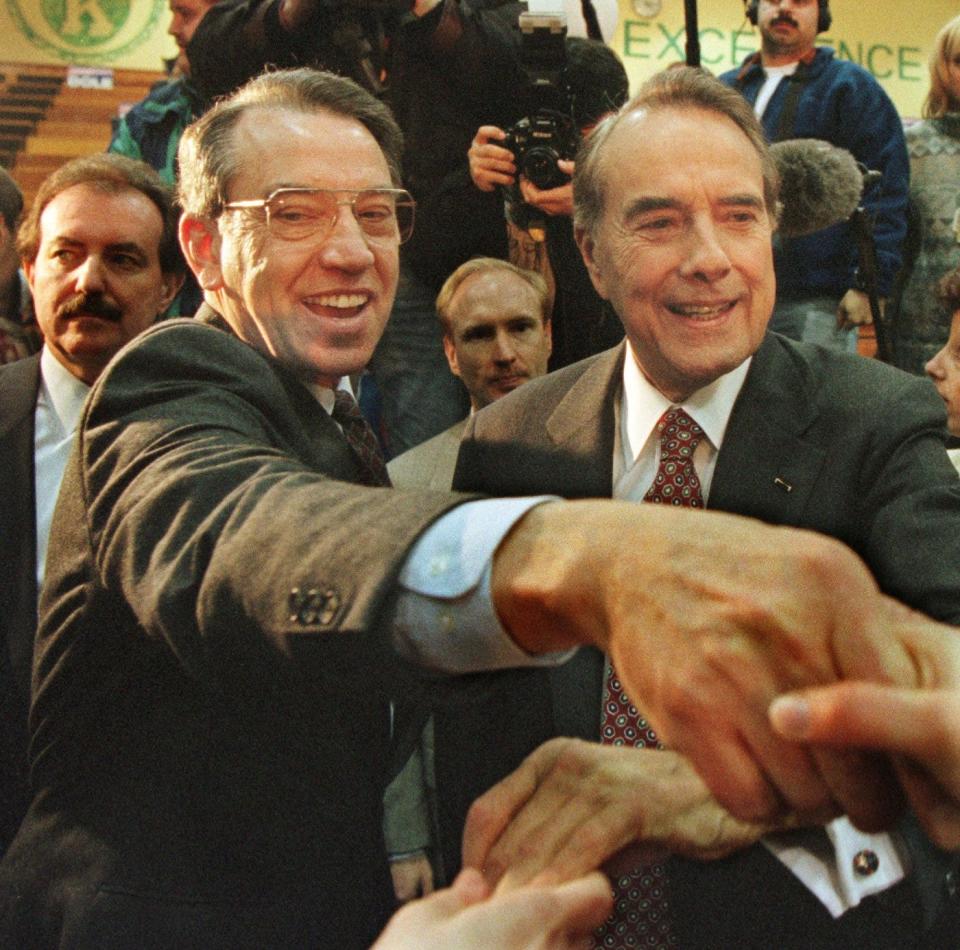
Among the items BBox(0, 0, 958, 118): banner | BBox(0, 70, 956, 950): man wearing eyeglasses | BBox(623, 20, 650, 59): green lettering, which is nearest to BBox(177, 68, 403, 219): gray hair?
BBox(0, 70, 956, 950): man wearing eyeglasses

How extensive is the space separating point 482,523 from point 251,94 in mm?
729

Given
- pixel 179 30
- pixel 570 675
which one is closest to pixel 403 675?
pixel 570 675

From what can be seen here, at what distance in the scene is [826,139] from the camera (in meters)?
2.08

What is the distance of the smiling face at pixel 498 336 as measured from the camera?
1.73 metres

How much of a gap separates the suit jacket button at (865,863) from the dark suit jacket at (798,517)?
0.18 feet

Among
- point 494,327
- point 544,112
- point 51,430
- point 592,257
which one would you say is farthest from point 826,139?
point 51,430

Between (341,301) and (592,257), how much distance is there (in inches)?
14.6

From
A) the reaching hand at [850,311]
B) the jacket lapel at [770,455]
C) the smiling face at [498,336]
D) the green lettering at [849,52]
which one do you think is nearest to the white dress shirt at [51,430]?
the smiling face at [498,336]

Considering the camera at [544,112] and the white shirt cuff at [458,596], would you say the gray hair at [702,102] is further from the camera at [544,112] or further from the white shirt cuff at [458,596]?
the white shirt cuff at [458,596]

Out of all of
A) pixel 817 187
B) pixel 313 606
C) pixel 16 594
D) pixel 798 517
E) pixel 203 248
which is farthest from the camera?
pixel 817 187

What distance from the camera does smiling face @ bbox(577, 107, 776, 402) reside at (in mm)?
1186

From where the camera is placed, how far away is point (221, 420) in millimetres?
682

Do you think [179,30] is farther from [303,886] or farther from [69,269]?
[303,886]

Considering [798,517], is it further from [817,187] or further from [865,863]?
[817,187]
